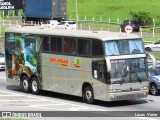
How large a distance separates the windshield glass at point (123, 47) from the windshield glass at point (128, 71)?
0.37 meters

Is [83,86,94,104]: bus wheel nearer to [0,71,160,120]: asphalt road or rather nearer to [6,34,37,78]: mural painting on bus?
[0,71,160,120]: asphalt road

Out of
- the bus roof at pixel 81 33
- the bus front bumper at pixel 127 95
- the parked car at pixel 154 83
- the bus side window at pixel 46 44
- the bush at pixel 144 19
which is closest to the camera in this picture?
the bus front bumper at pixel 127 95

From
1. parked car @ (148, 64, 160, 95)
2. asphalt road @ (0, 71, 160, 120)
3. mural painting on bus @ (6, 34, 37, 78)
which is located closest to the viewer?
asphalt road @ (0, 71, 160, 120)

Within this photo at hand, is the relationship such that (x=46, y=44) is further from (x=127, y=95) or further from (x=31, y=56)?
(x=127, y=95)

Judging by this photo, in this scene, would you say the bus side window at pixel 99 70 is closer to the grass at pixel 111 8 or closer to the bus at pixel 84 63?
the bus at pixel 84 63

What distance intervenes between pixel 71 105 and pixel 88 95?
92 cm

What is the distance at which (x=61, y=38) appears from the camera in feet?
88.2

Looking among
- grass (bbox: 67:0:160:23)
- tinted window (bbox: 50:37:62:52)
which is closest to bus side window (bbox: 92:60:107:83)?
tinted window (bbox: 50:37:62:52)

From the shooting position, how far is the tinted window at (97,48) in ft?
80.0

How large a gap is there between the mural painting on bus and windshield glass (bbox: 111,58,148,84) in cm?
583

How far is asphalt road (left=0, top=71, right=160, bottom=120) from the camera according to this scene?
22.3 meters

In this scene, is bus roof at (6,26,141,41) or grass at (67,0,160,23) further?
grass at (67,0,160,23)

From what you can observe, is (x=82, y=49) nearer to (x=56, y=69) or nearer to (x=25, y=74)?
(x=56, y=69)

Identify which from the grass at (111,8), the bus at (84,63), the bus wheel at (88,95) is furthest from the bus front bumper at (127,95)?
the grass at (111,8)
